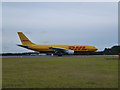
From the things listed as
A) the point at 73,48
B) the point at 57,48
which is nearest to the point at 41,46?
the point at 57,48

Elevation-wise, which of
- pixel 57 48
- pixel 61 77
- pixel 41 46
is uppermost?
pixel 41 46

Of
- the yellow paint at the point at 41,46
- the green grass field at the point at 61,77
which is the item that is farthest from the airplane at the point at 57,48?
the green grass field at the point at 61,77

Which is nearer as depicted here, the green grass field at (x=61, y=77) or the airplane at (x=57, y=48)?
the green grass field at (x=61, y=77)

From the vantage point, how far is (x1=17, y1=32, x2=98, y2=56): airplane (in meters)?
85.7

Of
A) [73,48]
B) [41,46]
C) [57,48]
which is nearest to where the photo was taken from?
[57,48]

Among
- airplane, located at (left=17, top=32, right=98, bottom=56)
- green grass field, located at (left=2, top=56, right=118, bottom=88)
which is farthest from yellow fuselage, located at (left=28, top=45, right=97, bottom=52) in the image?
green grass field, located at (left=2, top=56, right=118, bottom=88)

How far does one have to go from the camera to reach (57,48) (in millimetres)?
85562

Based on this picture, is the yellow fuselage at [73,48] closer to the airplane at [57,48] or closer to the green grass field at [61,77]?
the airplane at [57,48]

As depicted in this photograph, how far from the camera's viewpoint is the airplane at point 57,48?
85.7 meters

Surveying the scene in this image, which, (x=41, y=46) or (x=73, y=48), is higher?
(x=41, y=46)

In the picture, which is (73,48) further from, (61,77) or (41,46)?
(61,77)

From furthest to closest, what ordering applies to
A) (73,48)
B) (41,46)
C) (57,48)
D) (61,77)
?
(73,48) → (41,46) → (57,48) → (61,77)

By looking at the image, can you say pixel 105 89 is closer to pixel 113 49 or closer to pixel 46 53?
pixel 46 53

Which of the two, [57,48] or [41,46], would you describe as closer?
[57,48]
